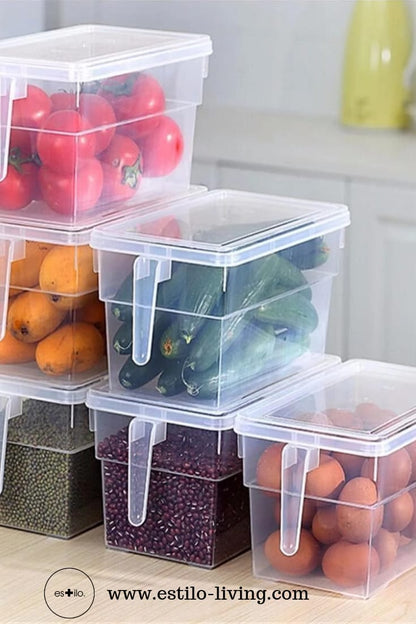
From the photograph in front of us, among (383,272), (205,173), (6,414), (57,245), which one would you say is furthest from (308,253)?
(205,173)

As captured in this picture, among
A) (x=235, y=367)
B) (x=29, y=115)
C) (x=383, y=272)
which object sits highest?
(x=29, y=115)

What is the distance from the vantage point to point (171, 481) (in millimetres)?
1263

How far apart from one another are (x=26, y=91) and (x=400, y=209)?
124 cm

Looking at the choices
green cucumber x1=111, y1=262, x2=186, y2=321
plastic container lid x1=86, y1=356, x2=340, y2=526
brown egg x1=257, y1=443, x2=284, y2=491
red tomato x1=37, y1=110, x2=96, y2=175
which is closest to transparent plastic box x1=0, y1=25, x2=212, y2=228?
red tomato x1=37, y1=110, x2=96, y2=175

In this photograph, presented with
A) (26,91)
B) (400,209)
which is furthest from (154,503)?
(400,209)

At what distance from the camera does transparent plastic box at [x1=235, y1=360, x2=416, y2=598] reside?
1.17 metres

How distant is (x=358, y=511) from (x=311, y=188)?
1.42m

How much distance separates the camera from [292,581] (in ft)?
3.99

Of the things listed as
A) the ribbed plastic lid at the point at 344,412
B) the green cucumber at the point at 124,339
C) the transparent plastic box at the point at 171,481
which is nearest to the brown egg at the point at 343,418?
the ribbed plastic lid at the point at 344,412

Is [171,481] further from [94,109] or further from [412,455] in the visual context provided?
[94,109]

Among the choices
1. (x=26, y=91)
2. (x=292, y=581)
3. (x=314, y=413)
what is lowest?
(x=292, y=581)

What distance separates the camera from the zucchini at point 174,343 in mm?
1238

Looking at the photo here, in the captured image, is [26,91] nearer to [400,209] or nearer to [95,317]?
[95,317]

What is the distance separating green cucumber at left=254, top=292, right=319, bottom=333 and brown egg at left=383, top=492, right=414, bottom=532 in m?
0.24
